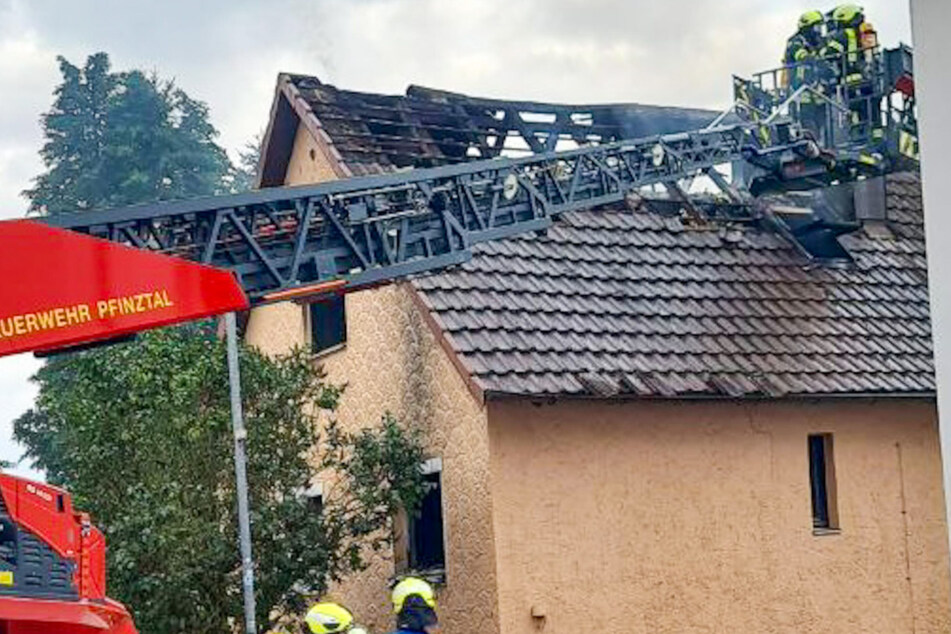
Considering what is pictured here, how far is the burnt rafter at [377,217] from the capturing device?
1218 cm

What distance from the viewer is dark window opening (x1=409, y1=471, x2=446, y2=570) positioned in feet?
52.8

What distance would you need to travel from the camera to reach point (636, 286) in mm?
17391

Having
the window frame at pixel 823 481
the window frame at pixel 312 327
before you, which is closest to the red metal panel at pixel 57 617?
the window frame at pixel 312 327

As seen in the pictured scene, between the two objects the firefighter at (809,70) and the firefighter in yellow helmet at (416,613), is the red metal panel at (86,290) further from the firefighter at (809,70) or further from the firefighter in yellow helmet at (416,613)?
the firefighter at (809,70)

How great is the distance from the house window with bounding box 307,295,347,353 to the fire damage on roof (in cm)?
175

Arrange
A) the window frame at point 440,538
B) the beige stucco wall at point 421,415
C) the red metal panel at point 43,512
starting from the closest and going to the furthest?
the red metal panel at point 43,512
the beige stucco wall at point 421,415
the window frame at point 440,538

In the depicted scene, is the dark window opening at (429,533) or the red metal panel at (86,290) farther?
the dark window opening at (429,533)

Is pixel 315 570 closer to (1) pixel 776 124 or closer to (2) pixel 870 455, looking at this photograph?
(2) pixel 870 455

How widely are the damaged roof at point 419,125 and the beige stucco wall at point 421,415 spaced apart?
0.44 meters

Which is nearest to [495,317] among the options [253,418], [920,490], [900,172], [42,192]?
[253,418]

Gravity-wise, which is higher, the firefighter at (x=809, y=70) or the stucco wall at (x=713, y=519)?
the firefighter at (x=809, y=70)

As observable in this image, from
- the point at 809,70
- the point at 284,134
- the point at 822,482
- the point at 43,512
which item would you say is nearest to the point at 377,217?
the point at 43,512

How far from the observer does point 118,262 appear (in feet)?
31.4

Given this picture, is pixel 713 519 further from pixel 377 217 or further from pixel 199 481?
pixel 199 481
